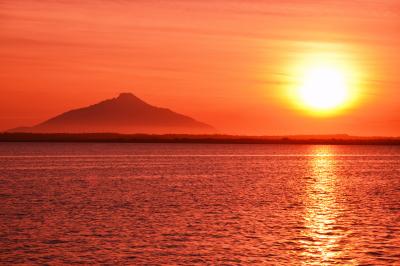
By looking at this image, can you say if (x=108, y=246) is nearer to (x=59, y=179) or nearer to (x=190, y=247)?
(x=190, y=247)

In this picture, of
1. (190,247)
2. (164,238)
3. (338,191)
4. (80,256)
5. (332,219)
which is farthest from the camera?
(338,191)

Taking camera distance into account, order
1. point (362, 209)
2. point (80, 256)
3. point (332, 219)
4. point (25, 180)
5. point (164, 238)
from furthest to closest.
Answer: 1. point (25, 180)
2. point (362, 209)
3. point (332, 219)
4. point (164, 238)
5. point (80, 256)

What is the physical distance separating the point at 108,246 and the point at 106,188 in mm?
47019

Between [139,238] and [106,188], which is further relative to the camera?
[106,188]

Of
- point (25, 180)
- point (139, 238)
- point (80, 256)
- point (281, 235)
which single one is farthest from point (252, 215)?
point (25, 180)

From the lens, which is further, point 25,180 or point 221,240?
point 25,180

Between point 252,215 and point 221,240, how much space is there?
14082 millimetres

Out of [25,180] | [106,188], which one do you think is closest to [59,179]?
[25,180]

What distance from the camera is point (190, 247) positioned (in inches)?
1563

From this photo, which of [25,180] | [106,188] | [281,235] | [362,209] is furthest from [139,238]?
[25,180]

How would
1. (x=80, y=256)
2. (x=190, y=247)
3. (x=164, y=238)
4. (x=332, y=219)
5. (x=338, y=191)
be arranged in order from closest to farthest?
(x=80, y=256) < (x=190, y=247) < (x=164, y=238) < (x=332, y=219) < (x=338, y=191)

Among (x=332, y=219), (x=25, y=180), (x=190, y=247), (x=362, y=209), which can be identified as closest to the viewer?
(x=190, y=247)

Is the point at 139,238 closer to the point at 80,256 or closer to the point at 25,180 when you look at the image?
the point at 80,256

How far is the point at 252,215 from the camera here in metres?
55.7
